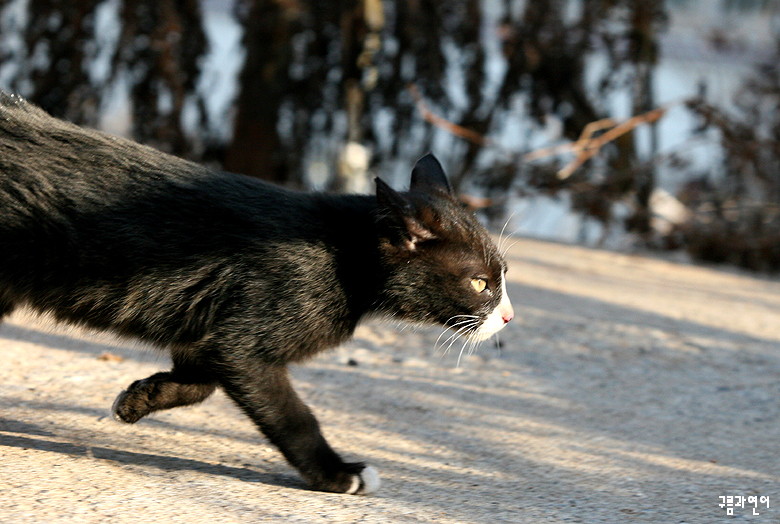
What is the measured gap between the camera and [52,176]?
298 cm

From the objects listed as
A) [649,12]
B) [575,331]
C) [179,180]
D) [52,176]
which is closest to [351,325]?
[179,180]

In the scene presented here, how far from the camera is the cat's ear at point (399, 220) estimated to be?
311 centimetres

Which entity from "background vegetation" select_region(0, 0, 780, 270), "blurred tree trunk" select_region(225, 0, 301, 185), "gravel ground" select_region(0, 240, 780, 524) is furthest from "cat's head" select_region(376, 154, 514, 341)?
"blurred tree trunk" select_region(225, 0, 301, 185)

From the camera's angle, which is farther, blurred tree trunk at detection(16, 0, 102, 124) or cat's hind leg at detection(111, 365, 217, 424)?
blurred tree trunk at detection(16, 0, 102, 124)

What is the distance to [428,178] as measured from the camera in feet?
12.0

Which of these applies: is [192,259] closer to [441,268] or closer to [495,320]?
[441,268]

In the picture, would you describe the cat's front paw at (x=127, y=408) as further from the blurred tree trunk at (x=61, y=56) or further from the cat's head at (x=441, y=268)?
the blurred tree trunk at (x=61, y=56)

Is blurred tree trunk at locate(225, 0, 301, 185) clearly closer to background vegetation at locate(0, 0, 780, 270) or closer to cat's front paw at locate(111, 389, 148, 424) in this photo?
background vegetation at locate(0, 0, 780, 270)

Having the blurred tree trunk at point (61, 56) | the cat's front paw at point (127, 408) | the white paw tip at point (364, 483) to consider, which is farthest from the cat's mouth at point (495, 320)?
the blurred tree trunk at point (61, 56)

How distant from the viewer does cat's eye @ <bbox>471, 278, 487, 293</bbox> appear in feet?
11.1

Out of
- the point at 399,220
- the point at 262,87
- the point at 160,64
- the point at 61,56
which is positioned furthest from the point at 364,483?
the point at 61,56

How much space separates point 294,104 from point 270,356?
609 centimetres

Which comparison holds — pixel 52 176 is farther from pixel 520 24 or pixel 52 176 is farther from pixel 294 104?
pixel 520 24

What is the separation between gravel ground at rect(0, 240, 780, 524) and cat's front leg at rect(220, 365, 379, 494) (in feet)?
0.20
